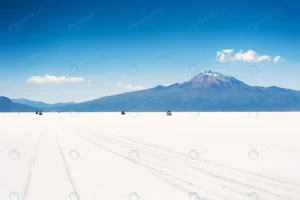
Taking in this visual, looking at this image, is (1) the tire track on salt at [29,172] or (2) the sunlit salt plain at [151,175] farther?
(1) the tire track on salt at [29,172]

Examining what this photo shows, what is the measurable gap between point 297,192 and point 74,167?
6.17 m

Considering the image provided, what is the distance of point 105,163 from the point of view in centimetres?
1012

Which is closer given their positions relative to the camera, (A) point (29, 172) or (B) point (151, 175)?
(B) point (151, 175)

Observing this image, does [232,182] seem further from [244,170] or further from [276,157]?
[276,157]

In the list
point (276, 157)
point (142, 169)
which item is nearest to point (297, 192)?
point (142, 169)

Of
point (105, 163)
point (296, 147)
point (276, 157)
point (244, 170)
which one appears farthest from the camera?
point (296, 147)

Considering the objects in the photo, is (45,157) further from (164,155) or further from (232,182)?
(232,182)

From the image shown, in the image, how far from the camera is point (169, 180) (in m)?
7.64

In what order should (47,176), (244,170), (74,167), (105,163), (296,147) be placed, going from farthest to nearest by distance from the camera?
(296,147) < (105,163) < (74,167) < (244,170) < (47,176)

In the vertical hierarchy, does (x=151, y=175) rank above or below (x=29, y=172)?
above

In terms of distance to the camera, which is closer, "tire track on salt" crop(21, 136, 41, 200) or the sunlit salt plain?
the sunlit salt plain

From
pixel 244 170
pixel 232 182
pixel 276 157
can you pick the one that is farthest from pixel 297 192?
pixel 276 157

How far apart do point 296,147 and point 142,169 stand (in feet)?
26.5

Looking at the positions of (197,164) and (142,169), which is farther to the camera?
(197,164)
